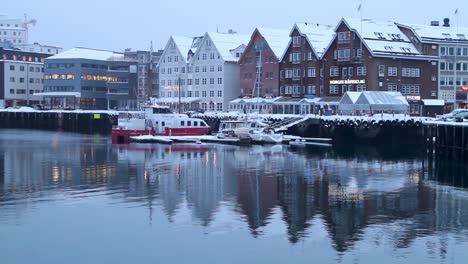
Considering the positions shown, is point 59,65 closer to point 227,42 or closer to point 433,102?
point 227,42

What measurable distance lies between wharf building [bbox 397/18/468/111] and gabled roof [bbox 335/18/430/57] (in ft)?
5.00

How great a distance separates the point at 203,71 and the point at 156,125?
44.2 meters

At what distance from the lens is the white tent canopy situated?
86.1m

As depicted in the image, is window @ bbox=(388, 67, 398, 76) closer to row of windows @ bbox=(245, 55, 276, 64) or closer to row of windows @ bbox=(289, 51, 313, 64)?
row of windows @ bbox=(289, 51, 313, 64)

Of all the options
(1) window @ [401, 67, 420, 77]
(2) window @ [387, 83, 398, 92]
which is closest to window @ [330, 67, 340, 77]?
(2) window @ [387, 83, 398, 92]

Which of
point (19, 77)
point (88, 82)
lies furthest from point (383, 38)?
point (19, 77)

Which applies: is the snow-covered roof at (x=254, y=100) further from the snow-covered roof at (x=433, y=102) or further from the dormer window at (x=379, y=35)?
the snow-covered roof at (x=433, y=102)

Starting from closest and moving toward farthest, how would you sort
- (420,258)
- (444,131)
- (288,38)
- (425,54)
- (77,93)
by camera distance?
(420,258), (444,131), (425,54), (288,38), (77,93)

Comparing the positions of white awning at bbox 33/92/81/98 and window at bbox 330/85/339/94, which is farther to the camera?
white awning at bbox 33/92/81/98

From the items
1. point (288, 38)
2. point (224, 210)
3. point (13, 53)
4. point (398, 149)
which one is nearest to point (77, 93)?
point (13, 53)

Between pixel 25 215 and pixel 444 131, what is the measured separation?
1620 inches

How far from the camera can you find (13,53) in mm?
165125

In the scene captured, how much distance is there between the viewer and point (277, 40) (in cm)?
11606

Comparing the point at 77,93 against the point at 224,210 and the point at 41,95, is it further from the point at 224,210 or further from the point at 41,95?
the point at 224,210
